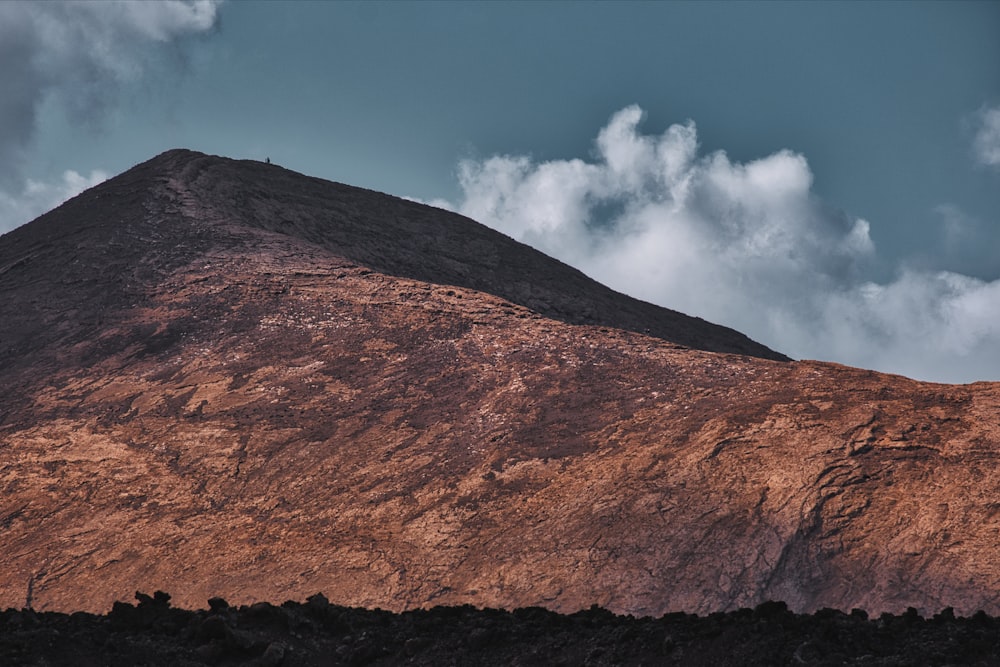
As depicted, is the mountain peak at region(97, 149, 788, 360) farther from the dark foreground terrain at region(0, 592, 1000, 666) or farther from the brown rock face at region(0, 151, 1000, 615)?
the dark foreground terrain at region(0, 592, 1000, 666)

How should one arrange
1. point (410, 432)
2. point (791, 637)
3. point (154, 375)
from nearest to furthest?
point (791, 637) → point (410, 432) → point (154, 375)

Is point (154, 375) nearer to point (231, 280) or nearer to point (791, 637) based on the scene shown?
point (231, 280)

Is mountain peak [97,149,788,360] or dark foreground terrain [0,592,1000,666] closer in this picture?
dark foreground terrain [0,592,1000,666]

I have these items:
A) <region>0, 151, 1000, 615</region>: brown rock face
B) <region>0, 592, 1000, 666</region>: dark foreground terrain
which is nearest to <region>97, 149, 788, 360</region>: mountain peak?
<region>0, 151, 1000, 615</region>: brown rock face

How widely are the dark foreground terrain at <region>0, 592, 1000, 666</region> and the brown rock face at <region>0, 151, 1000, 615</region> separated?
8.77m

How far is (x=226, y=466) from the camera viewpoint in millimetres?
28375

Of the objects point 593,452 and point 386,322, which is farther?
point 386,322

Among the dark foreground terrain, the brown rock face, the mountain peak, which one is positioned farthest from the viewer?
the mountain peak

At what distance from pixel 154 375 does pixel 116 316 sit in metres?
5.54

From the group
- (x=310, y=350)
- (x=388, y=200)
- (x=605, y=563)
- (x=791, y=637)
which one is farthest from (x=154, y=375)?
(x=791, y=637)

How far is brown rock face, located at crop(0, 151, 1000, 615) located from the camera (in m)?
22.3

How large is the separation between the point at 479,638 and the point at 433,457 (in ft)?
51.7

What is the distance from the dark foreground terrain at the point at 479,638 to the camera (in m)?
10.7

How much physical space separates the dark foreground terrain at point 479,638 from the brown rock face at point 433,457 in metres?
8.77
